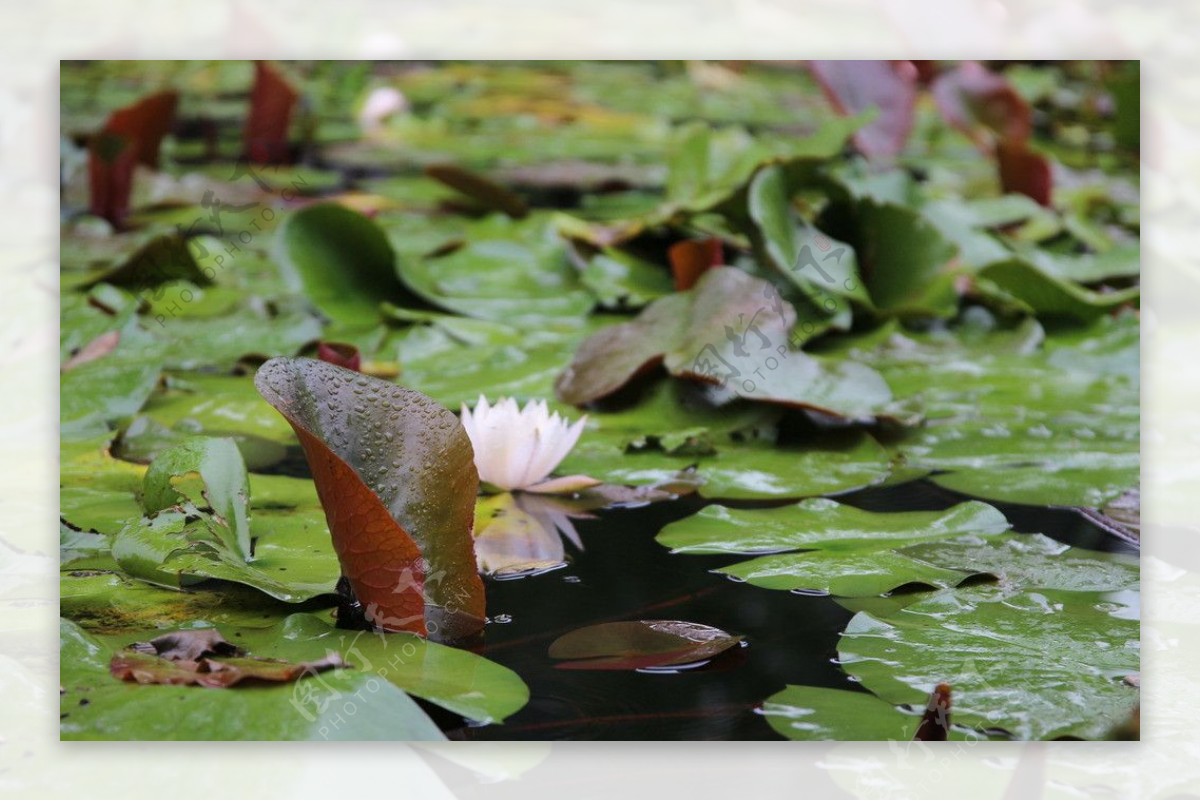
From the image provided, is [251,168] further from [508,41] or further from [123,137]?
[508,41]

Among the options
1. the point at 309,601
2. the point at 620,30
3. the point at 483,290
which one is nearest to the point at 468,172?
the point at 483,290

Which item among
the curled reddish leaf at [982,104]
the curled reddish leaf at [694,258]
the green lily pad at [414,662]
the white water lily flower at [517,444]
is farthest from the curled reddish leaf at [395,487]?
the curled reddish leaf at [982,104]

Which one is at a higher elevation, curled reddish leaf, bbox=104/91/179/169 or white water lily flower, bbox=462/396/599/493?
curled reddish leaf, bbox=104/91/179/169

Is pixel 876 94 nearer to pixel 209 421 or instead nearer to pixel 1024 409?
pixel 1024 409

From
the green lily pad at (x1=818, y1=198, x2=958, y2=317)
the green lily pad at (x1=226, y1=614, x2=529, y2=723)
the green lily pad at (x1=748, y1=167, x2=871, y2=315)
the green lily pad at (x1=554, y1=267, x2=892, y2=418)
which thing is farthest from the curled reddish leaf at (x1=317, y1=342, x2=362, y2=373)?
the green lily pad at (x1=818, y1=198, x2=958, y2=317)

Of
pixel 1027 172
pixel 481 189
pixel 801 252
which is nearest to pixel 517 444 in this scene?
pixel 801 252

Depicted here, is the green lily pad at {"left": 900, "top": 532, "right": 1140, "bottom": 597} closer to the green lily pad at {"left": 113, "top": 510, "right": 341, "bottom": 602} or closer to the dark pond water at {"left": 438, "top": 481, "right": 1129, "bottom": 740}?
the dark pond water at {"left": 438, "top": 481, "right": 1129, "bottom": 740}

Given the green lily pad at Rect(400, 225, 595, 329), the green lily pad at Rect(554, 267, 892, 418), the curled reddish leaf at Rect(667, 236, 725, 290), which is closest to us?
the green lily pad at Rect(554, 267, 892, 418)
